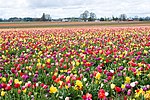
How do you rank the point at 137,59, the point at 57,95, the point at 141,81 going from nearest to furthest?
the point at 57,95 < the point at 141,81 < the point at 137,59

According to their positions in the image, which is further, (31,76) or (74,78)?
(31,76)

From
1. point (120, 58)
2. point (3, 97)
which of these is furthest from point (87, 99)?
point (120, 58)

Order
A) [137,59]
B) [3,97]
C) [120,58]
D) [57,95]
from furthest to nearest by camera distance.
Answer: [120,58] < [137,59] < [3,97] < [57,95]

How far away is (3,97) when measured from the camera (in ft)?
17.6

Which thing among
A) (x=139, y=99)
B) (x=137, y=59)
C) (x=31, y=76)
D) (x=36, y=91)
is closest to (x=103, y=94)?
(x=139, y=99)

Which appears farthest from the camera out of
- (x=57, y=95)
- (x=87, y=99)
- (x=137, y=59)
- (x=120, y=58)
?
(x=120, y=58)

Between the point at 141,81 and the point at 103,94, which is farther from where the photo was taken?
the point at 141,81

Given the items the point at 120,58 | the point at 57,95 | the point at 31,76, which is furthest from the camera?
the point at 120,58

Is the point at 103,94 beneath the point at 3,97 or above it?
above

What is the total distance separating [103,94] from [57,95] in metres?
1.03

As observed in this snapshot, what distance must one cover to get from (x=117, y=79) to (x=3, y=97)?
2.07 m

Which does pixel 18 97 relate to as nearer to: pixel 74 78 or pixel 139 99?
pixel 74 78

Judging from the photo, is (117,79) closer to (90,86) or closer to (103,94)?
(90,86)

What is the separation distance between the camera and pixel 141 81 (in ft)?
19.5
